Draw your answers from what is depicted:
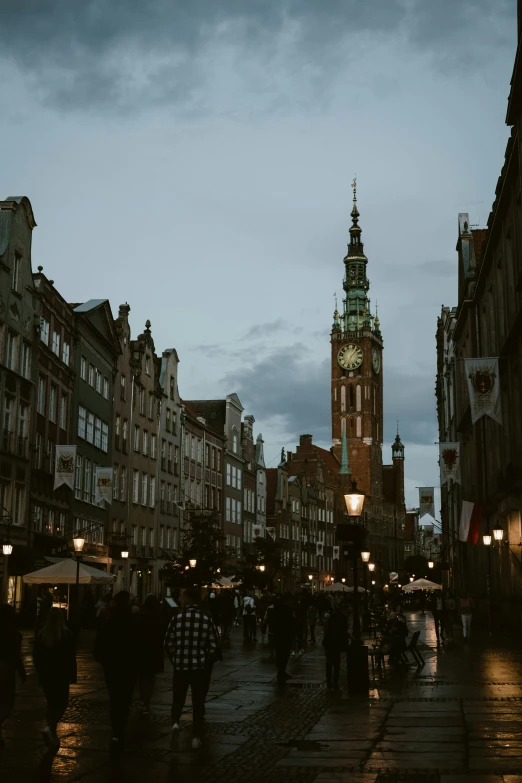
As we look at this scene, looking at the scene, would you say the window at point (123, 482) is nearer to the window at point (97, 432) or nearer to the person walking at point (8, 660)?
the window at point (97, 432)

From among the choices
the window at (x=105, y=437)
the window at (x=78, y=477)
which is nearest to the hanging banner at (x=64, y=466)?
the window at (x=78, y=477)

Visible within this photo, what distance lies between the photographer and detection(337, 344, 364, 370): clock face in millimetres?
167250

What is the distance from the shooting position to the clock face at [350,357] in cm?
16725

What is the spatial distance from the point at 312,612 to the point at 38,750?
31.9 m

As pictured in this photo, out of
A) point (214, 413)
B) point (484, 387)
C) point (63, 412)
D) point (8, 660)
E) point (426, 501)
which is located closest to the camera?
point (8, 660)

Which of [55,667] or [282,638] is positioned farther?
[282,638]

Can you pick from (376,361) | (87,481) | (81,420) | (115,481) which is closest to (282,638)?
(81,420)

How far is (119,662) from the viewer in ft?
39.9

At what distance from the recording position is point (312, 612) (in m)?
43.0

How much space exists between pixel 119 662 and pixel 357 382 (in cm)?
15614

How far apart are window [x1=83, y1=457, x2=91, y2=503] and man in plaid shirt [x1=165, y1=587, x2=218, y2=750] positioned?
4057cm

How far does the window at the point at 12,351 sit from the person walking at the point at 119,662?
3023 centimetres

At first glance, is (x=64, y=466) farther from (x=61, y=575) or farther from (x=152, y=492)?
(x=152, y=492)

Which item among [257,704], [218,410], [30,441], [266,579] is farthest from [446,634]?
[218,410]
